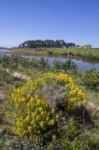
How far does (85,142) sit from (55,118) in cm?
97

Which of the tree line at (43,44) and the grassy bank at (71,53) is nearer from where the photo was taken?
the grassy bank at (71,53)

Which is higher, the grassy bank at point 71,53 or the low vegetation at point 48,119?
the low vegetation at point 48,119

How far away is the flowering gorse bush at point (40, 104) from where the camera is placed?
6871 mm

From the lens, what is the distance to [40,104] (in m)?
7.12

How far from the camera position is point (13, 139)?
670cm

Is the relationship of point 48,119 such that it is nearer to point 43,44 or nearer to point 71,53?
point 71,53

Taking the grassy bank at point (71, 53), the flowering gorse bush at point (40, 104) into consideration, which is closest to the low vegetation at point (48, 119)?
the flowering gorse bush at point (40, 104)

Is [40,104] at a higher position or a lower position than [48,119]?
higher

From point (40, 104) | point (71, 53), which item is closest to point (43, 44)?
point (71, 53)

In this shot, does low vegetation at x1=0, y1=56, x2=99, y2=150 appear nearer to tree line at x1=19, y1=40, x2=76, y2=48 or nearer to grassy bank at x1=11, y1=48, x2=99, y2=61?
grassy bank at x1=11, y1=48, x2=99, y2=61

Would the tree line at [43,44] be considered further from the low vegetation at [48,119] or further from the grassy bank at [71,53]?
the low vegetation at [48,119]

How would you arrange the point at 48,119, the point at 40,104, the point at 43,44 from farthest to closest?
the point at 43,44 → the point at 40,104 → the point at 48,119

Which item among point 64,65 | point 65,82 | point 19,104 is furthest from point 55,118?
point 64,65

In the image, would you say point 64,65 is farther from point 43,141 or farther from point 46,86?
point 43,141
